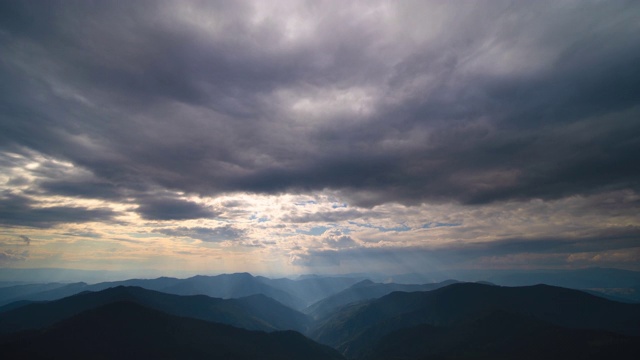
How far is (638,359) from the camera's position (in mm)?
198000

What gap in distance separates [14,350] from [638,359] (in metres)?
421

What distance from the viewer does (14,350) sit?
19350 cm

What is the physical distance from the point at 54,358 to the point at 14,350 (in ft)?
77.8

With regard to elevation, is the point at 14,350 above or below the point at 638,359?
above

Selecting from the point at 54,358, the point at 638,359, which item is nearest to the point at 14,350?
the point at 54,358

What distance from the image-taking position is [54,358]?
7864 inches

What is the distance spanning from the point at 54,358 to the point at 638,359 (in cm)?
39979

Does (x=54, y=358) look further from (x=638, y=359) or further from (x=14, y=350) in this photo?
(x=638, y=359)
